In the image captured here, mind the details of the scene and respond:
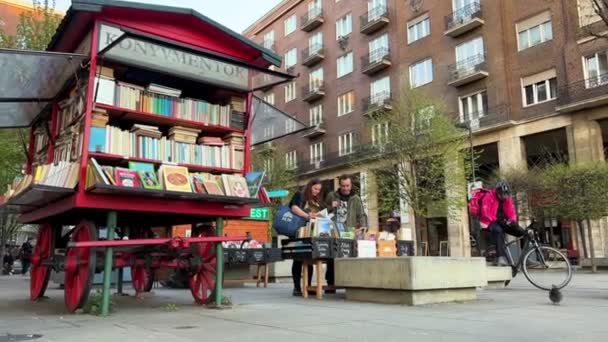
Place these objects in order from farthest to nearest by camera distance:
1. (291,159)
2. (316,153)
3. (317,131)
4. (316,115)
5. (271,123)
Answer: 1. (291,159)
2. (316,115)
3. (316,153)
4. (317,131)
5. (271,123)

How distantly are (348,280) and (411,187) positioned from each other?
75.1 feet

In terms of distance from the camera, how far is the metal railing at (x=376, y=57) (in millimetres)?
40125

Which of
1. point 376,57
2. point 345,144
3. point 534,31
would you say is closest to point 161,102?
point 534,31

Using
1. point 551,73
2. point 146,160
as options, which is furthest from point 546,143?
point 146,160

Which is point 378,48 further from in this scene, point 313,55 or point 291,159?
point 291,159

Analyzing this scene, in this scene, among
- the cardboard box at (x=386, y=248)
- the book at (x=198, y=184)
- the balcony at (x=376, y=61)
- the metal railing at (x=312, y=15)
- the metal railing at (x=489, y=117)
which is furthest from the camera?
the metal railing at (x=312, y=15)

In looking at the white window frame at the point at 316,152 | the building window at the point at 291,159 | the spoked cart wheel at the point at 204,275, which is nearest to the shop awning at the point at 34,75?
the spoked cart wheel at the point at 204,275

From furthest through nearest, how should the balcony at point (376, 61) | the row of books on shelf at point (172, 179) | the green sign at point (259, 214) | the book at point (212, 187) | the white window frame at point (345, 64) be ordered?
the white window frame at point (345, 64), the balcony at point (376, 61), the green sign at point (259, 214), the book at point (212, 187), the row of books on shelf at point (172, 179)

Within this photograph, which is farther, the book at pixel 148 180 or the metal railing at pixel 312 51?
the metal railing at pixel 312 51

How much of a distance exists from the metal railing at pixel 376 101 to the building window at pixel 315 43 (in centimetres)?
913

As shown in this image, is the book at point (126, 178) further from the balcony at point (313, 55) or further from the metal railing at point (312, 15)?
the metal railing at point (312, 15)

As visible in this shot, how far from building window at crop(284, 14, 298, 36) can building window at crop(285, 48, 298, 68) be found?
2.20 metres

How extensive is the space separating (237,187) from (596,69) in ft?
89.2

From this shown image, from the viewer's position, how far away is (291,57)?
170 feet
